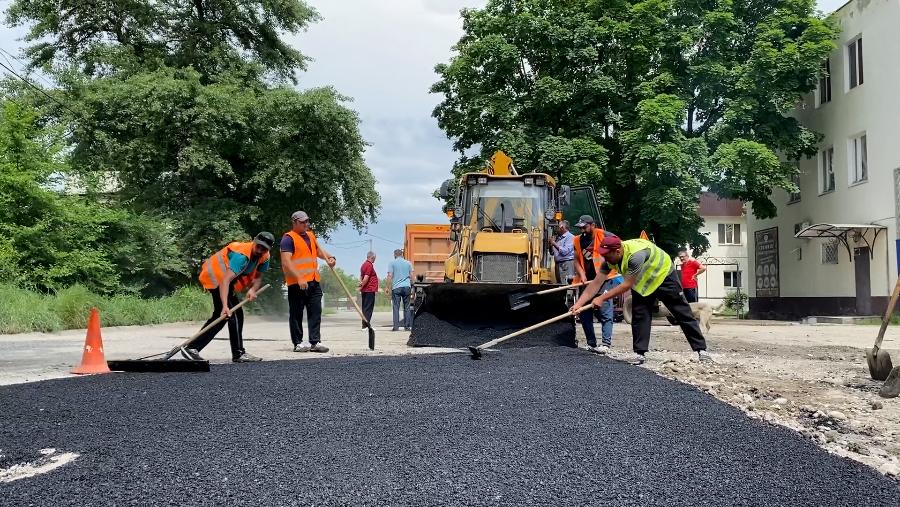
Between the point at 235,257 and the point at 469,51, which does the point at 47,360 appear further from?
the point at 469,51

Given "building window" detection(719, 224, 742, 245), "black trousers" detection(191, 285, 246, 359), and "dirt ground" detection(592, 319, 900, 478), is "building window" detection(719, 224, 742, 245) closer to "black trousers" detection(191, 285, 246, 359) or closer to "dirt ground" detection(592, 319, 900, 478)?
"dirt ground" detection(592, 319, 900, 478)

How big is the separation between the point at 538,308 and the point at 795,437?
5277 mm

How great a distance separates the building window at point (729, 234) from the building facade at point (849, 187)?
19.3 m

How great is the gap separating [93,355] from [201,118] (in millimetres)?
13288

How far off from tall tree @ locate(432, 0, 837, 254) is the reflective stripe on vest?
35.8 feet

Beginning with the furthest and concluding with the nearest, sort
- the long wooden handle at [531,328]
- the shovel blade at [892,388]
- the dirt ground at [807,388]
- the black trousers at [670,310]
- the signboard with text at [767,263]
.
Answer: the signboard with text at [767,263] → the long wooden handle at [531,328] → the black trousers at [670,310] → the shovel blade at [892,388] → the dirt ground at [807,388]

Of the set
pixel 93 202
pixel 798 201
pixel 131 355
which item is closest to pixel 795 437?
pixel 131 355

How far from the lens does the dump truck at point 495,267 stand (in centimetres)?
920

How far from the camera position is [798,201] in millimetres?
22141

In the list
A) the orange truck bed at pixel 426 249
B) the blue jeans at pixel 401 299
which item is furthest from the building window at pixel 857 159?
the blue jeans at pixel 401 299

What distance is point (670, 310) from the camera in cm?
741

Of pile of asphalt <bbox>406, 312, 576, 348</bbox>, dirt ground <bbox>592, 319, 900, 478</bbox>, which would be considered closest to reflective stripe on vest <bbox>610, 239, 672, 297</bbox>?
dirt ground <bbox>592, 319, 900, 478</bbox>

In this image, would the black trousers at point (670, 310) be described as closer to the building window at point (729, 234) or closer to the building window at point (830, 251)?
the building window at point (830, 251)

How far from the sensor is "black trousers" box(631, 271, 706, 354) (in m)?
7.41
